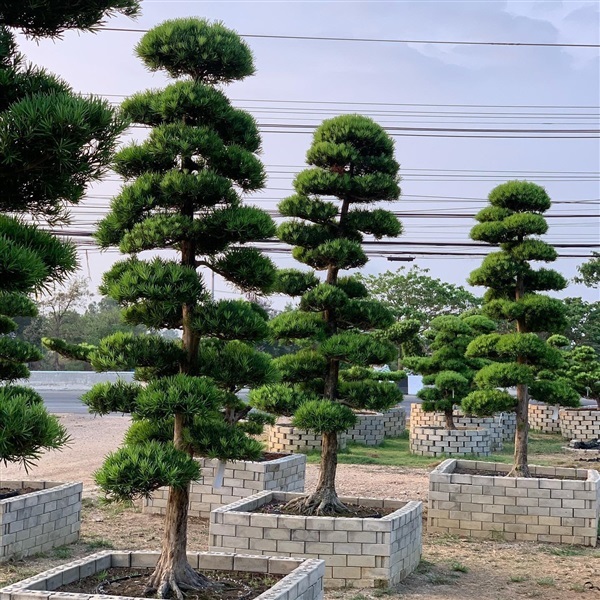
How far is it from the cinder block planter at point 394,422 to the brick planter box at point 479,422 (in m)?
0.30

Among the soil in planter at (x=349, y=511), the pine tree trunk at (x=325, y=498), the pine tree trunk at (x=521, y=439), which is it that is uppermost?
the pine tree trunk at (x=521, y=439)

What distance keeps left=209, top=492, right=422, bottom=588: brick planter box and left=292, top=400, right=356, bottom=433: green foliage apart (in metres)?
1.05

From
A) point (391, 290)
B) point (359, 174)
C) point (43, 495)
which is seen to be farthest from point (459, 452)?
point (391, 290)

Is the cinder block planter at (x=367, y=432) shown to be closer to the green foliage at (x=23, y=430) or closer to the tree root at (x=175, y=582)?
the tree root at (x=175, y=582)

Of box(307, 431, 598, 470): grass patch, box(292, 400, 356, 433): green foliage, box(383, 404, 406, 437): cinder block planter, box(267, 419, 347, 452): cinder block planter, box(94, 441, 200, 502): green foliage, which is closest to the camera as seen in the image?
box(94, 441, 200, 502): green foliage

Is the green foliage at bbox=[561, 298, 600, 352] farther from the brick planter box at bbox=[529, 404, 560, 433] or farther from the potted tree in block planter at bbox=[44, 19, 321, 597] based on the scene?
the potted tree in block planter at bbox=[44, 19, 321, 597]

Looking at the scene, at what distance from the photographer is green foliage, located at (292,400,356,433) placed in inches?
338

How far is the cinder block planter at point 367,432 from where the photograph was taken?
18.7m

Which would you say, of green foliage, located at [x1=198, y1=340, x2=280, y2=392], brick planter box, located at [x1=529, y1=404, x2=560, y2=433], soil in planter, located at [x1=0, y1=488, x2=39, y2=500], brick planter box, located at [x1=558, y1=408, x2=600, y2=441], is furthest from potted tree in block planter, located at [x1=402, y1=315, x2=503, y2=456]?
green foliage, located at [x1=198, y1=340, x2=280, y2=392]

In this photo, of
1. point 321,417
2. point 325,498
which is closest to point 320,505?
point 325,498

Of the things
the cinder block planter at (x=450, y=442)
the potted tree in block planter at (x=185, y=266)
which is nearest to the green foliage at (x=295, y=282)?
the potted tree in block planter at (x=185, y=266)

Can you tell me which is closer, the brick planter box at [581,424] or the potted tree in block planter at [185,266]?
the potted tree in block planter at [185,266]

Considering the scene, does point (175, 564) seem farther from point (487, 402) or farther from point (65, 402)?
point (65, 402)

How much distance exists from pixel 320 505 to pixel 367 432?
32.8 ft
